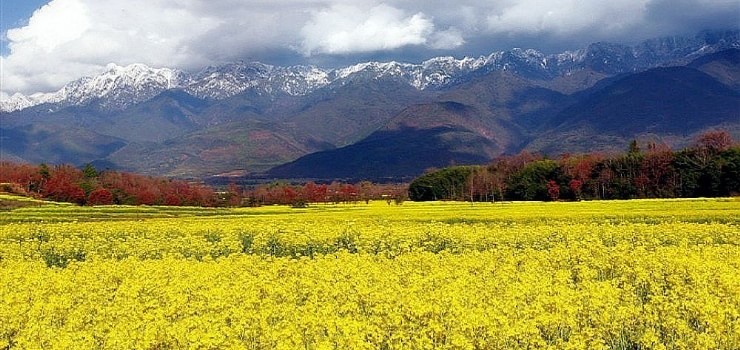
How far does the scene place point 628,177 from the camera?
103688 mm

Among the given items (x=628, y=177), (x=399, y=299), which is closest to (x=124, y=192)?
(x=628, y=177)

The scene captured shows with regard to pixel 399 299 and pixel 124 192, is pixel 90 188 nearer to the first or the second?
pixel 124 192

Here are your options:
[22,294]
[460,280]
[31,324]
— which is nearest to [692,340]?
[460,280]

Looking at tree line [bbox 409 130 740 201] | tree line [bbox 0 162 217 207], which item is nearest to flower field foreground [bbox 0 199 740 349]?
tree line [bbox 409 130 740 201]

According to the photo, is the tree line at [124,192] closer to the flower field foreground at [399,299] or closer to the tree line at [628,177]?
the tree line at [628,177]

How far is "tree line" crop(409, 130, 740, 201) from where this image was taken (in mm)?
93000

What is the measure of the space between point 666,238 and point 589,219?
11.8m

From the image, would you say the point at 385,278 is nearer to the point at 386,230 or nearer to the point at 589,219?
the point at 386,230

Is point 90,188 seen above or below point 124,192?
above

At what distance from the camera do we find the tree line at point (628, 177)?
93.0m

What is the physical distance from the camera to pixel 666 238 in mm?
29391

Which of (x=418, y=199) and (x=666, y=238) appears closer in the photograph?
(x=666, y=238)

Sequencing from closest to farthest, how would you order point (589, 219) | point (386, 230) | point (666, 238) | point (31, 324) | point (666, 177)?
point (31, 324) < point (666, 238) < point (386, 230) < point (589, 219) < point (666, 177)

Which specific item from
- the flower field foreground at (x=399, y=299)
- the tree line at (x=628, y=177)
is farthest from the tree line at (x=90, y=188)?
the flower field foreground at (x=399, y=299)
